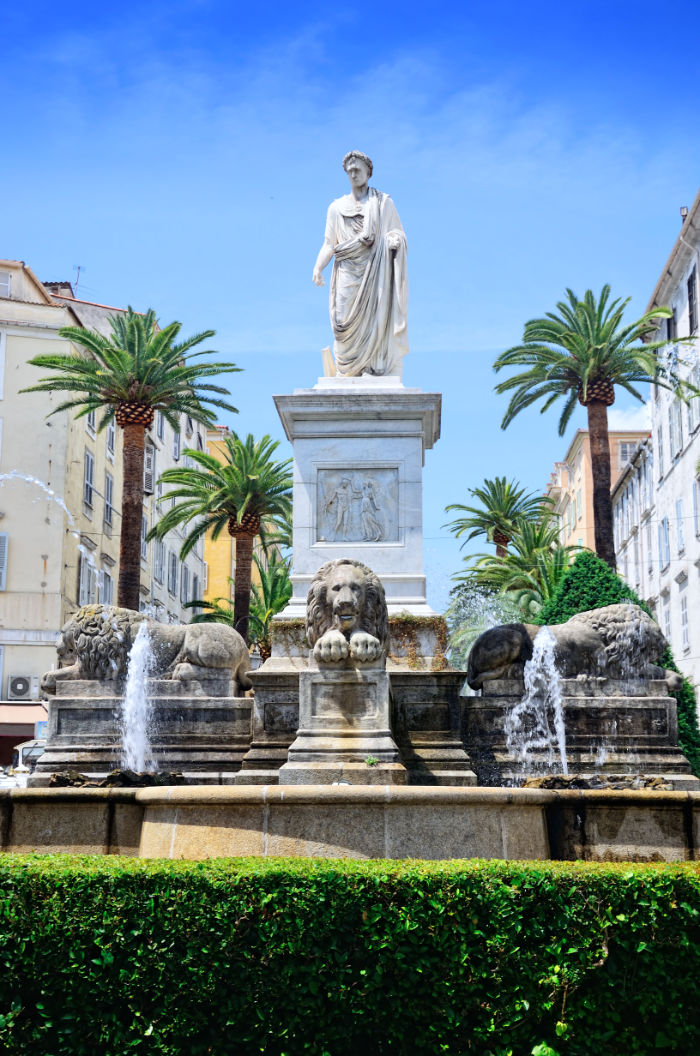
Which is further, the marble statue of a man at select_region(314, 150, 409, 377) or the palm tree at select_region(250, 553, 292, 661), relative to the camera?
the palm tree at select_region(250, 553, 292, 661)

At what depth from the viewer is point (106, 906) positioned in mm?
5828

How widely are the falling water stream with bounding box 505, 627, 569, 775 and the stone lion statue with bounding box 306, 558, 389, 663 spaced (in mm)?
2163

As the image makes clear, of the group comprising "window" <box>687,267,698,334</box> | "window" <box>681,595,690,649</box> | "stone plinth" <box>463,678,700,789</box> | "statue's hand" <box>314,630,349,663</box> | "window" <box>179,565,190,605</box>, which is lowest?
"stone plinth" <box>463,678,700,789</box>

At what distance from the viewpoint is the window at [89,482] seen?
45.8 m

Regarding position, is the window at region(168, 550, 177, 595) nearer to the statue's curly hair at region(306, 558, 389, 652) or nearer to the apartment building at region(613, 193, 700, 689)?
the apartment building at region(613, 193, 700, 689)

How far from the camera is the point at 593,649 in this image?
12.3 meters

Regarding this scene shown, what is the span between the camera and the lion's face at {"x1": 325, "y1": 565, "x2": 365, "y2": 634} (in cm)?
978

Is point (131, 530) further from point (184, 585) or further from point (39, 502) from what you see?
point (184, 585)

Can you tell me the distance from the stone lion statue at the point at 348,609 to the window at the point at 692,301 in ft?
122

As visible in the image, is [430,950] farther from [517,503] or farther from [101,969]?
[517,503]

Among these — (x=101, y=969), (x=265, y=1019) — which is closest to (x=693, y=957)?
(x=265, y=1019)

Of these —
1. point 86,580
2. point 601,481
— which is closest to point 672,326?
point 601,481

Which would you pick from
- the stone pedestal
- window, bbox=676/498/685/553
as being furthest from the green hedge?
window, bbox=676/498/685/553

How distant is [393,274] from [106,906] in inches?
351
